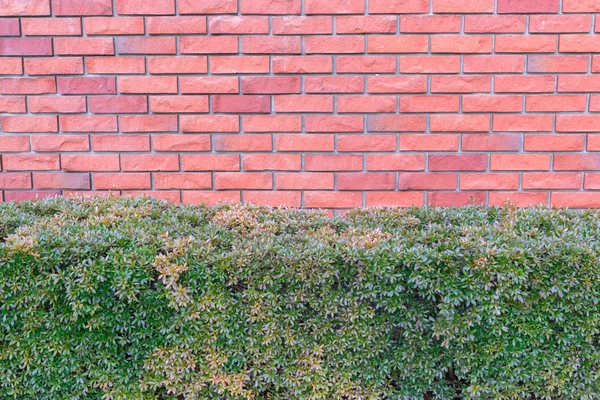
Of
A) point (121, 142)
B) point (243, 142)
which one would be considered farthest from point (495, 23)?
point (121, 142)

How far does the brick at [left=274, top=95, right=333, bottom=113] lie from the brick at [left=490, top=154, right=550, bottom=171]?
44.9 inches

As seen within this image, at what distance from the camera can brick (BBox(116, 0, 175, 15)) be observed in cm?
324

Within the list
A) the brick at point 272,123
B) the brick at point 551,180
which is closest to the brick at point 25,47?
the brick at point 272,123

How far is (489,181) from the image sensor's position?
3355 mm

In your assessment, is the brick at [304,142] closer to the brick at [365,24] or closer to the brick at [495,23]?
the brick at [365,24]

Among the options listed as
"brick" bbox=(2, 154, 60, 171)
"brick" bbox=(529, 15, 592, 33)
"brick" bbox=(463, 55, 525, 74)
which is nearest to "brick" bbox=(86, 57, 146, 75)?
"brick" bbox=(2, 154, 60, 171)

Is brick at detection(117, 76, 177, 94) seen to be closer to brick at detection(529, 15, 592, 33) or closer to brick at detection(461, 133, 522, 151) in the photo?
brick at detection(461, 133, 522, 151)

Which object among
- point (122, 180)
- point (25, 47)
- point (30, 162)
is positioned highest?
point (25, 47)

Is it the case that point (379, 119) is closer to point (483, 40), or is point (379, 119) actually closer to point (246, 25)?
point (483, 40)

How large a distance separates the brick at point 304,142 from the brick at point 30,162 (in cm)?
153

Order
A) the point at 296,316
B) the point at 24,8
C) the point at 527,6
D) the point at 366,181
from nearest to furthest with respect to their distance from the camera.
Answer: the point at 296,316 → the point at 527,6 → the point at 24,8 → the point at 366,181

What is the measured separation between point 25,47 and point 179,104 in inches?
42.2

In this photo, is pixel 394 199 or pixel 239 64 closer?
pixel 239 64

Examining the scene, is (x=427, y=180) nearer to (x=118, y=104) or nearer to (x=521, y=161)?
(x=521, y=161)
